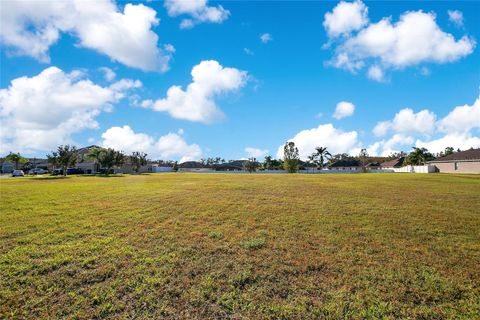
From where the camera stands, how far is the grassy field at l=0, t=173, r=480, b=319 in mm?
4848

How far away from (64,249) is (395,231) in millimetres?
9255

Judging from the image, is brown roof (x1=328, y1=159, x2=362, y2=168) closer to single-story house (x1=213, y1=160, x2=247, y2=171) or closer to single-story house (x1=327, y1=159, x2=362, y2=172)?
single-story house (x1=327, y1=159, x2=362, y2=172)

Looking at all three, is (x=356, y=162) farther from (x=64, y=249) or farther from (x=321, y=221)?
(x=64, y=249)

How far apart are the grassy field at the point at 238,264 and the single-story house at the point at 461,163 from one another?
48.0 metres

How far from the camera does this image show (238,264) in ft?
20.7

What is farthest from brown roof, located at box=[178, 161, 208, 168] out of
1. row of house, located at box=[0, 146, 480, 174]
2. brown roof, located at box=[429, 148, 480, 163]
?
brown roof, located at box=[429, 148, 480, 163]

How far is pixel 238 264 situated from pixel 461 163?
196 feet

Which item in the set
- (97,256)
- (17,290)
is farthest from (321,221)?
(17,290)

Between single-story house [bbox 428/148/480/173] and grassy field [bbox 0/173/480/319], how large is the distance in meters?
48.0

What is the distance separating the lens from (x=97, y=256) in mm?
6574

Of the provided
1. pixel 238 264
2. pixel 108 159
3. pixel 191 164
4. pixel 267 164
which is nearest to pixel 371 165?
pixel 267 164

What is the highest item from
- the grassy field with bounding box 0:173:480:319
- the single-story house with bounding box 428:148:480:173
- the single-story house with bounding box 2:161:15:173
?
the single-story house with bounding box 2:161:15:173

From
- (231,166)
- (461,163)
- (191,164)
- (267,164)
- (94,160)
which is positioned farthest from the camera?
(191,164)

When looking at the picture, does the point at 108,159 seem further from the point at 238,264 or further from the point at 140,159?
the point at 238,264
